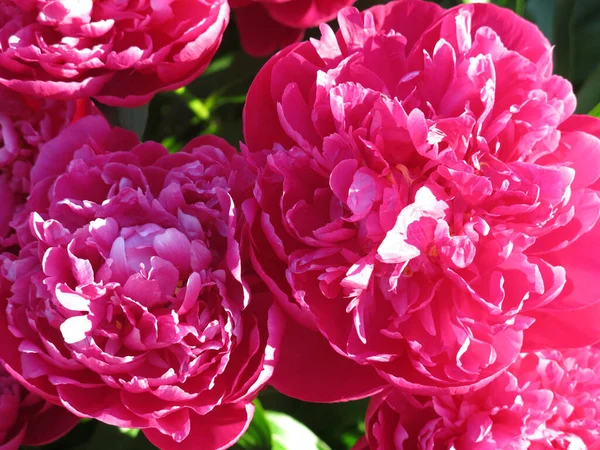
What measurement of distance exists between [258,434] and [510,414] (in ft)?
0.77

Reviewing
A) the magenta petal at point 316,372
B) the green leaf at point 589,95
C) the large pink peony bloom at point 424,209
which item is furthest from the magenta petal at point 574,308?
the green leaf at point 589,95

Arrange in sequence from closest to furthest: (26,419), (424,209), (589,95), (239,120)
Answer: (424,209) → (26,419) → (589,95) → (239,120)

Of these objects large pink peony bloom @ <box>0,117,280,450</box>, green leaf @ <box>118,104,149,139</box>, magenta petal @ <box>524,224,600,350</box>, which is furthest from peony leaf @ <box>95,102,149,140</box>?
magenta petal @ <box>524,224,600,350</box>

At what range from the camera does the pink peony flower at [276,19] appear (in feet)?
1.96

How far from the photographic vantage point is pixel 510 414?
50 cm

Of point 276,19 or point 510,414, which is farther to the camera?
point 276,19

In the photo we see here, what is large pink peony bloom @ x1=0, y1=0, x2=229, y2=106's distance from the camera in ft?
1.63

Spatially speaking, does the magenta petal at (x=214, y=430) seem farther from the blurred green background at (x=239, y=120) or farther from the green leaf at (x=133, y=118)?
the green leaf at (x=133, y=118)

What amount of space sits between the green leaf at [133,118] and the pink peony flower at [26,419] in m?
0.24

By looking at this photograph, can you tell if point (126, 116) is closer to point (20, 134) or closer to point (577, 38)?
point (20, 134)

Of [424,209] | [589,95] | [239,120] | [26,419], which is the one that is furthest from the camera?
[239,120]

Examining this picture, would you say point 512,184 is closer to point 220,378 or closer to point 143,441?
point 220,378

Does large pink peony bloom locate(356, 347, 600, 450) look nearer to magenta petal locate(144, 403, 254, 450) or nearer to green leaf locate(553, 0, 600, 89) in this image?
magenta petal locate(144, 403, 254, 450)

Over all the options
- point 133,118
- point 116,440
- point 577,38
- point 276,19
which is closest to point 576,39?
point 577,38
